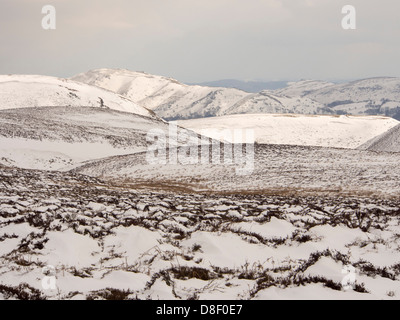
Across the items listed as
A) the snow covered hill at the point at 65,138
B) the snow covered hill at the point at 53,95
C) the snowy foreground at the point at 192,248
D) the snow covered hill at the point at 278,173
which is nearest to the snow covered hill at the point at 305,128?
the snow covered hill at the point at 53,95

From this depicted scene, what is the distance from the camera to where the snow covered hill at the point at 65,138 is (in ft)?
115

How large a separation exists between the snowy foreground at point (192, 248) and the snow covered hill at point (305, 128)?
75.6m

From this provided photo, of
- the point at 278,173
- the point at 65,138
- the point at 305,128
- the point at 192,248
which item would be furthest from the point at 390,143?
the point at 192,248

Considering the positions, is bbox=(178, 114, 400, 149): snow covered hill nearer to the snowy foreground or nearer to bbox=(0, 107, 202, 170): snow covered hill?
bbox=(0, 107, 202, 170): snow covered hill

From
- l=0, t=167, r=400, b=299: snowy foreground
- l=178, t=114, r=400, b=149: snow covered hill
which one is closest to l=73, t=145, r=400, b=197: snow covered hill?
l=0, t=167, r=400, b=299: snowy foreground

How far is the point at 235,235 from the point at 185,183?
16.3m

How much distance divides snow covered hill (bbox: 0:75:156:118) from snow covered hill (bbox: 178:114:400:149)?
77.5 ft

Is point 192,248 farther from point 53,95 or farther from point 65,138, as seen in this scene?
point 53,95

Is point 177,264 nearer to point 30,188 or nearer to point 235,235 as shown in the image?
point 235,235

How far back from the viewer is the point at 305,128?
104 m

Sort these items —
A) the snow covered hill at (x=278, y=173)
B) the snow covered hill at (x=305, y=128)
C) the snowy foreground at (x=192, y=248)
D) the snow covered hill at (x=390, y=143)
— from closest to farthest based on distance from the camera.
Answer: the snowy foreground at (x=192, y=248)
the snow covered hill at (x=278, y=173)
the snow covered hill at (x=390, y=143)
the snow covered hill at (x=305, y=128)

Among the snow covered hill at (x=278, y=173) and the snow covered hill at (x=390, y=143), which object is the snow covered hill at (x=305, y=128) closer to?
the snow covered hill at (x=390, y=143)

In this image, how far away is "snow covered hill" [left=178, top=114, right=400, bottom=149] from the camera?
94.1m
